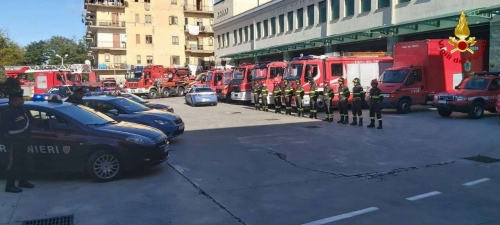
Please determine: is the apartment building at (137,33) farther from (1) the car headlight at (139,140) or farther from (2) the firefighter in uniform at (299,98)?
(1) the car headlight at (139,140)

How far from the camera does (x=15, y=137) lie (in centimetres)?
A: 737

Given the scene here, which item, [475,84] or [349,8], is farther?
[349,8]

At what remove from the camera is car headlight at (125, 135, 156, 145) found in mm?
8156

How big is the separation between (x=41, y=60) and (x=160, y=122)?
96.6 m

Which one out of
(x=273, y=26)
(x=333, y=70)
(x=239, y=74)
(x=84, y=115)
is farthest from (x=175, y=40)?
(x=84, y=115)

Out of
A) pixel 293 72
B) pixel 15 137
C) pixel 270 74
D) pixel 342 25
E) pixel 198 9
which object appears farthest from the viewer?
pixel 198 9

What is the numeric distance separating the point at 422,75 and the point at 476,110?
3.71 m

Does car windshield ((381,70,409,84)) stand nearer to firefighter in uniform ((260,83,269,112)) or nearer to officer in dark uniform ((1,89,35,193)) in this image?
firefighter in uniform ((260,83,269,112))

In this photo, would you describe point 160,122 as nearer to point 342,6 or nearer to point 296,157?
point 296,157

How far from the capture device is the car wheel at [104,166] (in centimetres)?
797

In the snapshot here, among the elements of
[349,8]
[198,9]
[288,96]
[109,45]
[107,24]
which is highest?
[198,9]

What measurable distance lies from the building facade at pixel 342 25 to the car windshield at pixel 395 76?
5023 mm

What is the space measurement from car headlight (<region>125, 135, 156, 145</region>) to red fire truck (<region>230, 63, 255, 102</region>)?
1939 centimetres

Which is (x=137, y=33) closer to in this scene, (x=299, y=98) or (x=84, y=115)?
(x=299, y=98)
